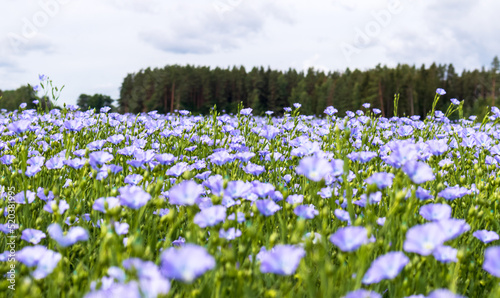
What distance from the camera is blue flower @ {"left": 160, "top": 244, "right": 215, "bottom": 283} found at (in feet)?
2.89

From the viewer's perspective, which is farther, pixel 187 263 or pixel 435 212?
pixel 435 212

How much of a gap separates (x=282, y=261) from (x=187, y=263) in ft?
0.99

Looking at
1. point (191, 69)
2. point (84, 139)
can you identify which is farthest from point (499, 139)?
point (191, 69)

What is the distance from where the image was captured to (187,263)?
91 centimetres

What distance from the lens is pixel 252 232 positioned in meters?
1.34

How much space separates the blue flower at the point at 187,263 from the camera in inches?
34.7

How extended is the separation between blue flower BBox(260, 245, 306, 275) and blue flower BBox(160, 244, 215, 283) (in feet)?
0.66

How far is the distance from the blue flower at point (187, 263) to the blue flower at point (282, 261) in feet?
0.66

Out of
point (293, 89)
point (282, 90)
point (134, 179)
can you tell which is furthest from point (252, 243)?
point (282, 90)

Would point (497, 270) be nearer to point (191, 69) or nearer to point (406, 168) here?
point (406, 168)

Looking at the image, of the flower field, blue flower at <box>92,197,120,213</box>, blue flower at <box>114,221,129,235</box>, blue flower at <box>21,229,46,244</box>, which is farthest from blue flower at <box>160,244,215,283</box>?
blue flower at <box>21,229,46,244</box>

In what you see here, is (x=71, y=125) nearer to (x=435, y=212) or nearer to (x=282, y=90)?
(x=435, y=212)

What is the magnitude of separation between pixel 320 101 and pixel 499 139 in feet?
159

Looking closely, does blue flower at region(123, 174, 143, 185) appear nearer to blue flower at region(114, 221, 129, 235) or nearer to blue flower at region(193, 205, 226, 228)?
blue flower at region(114, 221, 129, 235)
